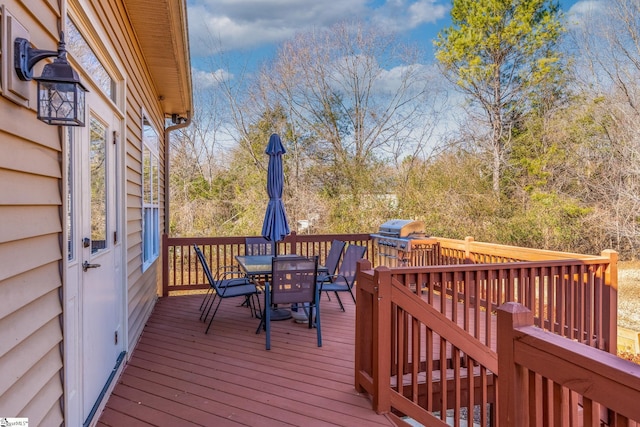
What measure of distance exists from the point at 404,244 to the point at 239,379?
373cm

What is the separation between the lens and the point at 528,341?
1.25 meters

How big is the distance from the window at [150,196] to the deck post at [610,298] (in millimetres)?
4761

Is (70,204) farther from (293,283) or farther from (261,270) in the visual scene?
(261,270)

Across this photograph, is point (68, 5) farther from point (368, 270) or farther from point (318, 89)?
point (318, 89)

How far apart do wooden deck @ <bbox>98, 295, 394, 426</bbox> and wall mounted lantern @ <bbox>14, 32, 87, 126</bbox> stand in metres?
1.82

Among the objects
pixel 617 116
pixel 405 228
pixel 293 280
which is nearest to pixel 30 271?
Result: pixel 293 280

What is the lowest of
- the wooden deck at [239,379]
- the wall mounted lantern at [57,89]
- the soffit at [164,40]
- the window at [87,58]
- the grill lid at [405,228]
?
the wooden deck at [239,379]

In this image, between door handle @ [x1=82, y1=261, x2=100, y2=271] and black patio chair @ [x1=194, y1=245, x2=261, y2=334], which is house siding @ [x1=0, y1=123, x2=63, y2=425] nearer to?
door handle @ [x1=82, y1=261, x2=100, y2=271]

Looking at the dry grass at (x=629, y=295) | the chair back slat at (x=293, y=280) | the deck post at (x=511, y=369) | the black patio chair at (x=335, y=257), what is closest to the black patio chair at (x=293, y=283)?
the chair back slat at (x=293, y=280)

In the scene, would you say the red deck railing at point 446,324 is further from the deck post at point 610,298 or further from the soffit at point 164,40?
the soffit at point 164,40

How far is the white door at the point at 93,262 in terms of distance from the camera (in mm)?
2086

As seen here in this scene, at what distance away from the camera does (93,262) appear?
2.49m

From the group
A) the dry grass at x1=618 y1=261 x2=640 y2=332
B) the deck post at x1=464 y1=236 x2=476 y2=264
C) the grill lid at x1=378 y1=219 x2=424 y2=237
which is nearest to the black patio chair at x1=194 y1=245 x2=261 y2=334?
the grill lid at x1=378 y1=219 x2=424 y2=237

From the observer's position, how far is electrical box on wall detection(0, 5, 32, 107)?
1.28 meters
